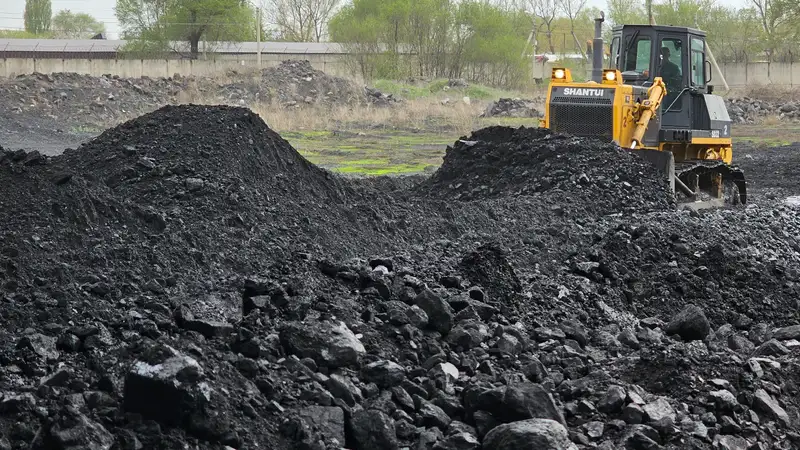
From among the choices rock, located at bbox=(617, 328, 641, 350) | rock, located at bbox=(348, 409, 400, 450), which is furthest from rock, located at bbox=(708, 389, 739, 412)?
rock, located at bbox=(348, 409, 400, 450)

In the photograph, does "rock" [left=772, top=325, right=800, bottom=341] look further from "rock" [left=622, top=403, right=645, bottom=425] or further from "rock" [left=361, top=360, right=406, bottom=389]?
"rock" [left=361, top=360, right=406, bottom=389]

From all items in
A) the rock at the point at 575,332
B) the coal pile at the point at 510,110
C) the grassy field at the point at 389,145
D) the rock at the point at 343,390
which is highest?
the coal pile at the point at 510,110

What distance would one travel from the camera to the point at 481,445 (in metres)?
4.88

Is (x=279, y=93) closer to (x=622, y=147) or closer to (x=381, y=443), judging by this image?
(x=622, y=147)

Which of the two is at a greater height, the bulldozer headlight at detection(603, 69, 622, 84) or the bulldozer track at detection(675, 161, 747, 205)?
the bulldozer headlight at detection(603, 69, 622, 84)

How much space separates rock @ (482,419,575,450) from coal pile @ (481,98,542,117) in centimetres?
3448

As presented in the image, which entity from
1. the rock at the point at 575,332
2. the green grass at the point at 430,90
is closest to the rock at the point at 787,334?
the rock at the point at 575,332

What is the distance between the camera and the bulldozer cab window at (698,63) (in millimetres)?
14320

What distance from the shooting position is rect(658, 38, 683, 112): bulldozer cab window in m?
14.1

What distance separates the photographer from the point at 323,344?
18.4 ft

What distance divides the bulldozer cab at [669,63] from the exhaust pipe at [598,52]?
47 cm

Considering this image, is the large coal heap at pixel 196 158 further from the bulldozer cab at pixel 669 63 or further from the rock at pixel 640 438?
the rock at pixel 640 438

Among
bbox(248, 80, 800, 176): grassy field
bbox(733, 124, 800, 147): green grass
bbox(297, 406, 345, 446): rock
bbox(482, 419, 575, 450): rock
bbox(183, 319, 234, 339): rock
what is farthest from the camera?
bbox(733, 124, 800, 147): green grass

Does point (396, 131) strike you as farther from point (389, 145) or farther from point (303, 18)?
point (303, 18)
